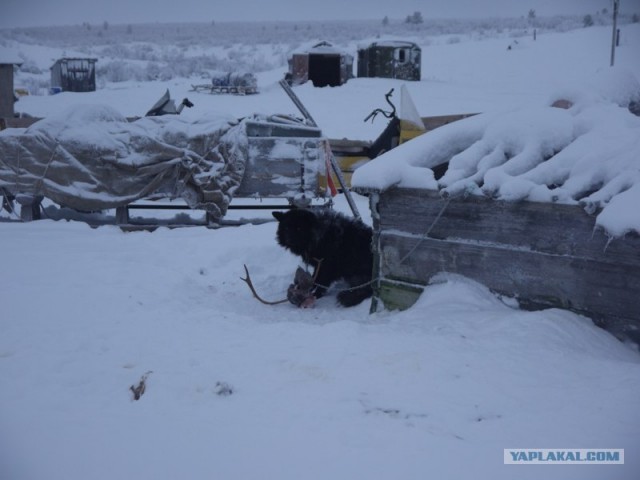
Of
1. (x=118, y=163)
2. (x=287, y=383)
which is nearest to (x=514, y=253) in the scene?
(x=287, y=383)

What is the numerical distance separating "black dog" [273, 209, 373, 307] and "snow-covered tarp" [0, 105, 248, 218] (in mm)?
2737

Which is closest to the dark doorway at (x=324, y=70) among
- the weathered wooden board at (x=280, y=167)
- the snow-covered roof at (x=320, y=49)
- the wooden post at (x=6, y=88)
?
the snow-covered roof at (x=320, y=49)

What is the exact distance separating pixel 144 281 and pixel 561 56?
3726cm

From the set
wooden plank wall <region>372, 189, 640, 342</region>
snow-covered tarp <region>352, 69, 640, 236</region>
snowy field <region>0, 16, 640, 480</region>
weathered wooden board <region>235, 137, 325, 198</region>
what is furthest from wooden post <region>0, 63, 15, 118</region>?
wooden plank wall <region>372, 189, 640, 342</region>

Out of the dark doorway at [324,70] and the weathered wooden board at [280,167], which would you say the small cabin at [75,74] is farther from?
the weathered wooden board at [280,167]

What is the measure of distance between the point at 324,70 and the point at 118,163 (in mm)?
24694

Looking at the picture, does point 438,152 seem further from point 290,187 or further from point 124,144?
point 124,144

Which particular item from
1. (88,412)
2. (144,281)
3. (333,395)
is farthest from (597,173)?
(144,281)

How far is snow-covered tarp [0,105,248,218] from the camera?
866 centimetres

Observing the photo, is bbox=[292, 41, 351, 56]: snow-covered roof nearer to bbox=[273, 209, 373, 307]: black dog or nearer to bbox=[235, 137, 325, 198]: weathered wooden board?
bbox=[235, 137, 325, 198]: weathered wooden board

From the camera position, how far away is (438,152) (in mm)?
5309

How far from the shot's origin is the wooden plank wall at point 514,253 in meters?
4.09

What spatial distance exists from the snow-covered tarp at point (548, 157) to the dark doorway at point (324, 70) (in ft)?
88.5

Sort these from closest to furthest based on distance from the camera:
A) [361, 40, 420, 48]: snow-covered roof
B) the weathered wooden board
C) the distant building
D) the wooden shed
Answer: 1. the wooden shed
2. the weathered wooden board
3. the distant building
4. [361, 40, 420, 48]: snow-covered roof
